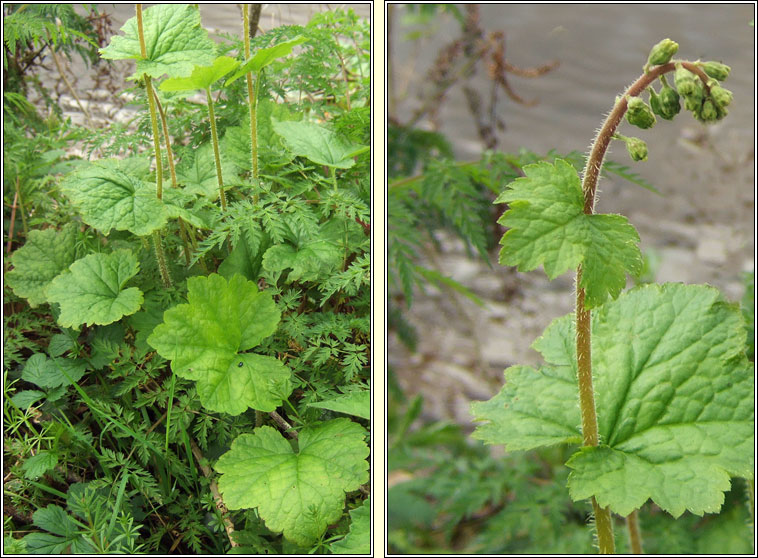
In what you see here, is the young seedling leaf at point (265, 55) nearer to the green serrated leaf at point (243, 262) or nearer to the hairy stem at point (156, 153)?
the hairy stem at point (156, 153)

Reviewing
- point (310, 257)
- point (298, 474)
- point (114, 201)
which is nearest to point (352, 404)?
point (298, 474)

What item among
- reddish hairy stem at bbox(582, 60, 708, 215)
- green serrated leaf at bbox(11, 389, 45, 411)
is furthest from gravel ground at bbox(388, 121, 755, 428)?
reddish hairy stem at bbox(582, 60, 708, 215)

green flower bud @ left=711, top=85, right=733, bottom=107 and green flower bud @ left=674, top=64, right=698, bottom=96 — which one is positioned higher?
green flower bud @ left=674, top=64, right=698, bottom=96

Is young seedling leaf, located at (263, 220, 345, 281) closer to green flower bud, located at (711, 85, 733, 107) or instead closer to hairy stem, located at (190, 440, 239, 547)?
hairy stem, located at (190, 440, 239, 547)

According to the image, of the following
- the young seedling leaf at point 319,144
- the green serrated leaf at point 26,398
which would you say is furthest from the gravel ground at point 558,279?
the green serrated leaf at point 26,398

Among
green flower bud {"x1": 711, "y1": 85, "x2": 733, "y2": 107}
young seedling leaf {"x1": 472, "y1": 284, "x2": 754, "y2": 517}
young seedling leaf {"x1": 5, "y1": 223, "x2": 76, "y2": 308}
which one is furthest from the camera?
young seedling leaf {"x1": 5, "y1": 223, "x2": 76, "y2": 308}

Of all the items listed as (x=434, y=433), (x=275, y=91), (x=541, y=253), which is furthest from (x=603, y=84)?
(x=541, y=253)
